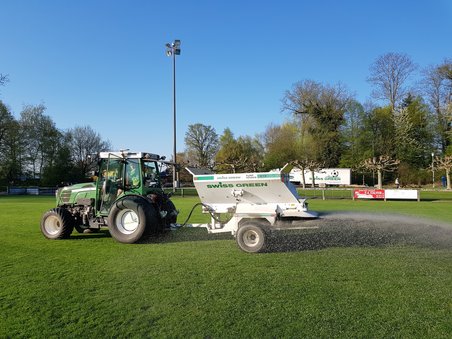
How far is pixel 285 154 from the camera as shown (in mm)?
49531

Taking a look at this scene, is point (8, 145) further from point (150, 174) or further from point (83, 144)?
point (150, 174)

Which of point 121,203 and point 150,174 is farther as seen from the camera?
point 150,174

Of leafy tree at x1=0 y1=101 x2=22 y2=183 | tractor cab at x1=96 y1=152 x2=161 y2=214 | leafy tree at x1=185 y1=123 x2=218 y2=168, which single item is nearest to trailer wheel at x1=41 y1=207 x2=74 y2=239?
tractor cab at x1=96 y1=152 x2=161 y2=214

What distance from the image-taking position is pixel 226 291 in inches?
211

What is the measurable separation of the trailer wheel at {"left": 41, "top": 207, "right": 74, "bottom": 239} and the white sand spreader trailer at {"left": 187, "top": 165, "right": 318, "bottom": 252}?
365cm

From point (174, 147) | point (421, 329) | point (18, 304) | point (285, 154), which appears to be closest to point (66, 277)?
point (18, 304)

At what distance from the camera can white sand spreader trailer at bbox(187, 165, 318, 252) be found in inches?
315

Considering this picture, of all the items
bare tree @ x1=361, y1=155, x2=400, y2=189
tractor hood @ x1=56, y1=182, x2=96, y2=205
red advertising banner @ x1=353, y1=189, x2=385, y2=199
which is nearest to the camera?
tractor hood @ x1=56, y1=182, x2=96, y2=205

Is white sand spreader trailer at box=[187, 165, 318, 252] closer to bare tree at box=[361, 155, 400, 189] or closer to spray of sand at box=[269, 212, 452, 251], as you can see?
spray of sand at box=[269, 212, 452, 251]

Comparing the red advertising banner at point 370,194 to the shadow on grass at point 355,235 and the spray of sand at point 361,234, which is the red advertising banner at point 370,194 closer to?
the shadow on grass at point 355,235

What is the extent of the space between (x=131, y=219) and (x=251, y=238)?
296 centimetres

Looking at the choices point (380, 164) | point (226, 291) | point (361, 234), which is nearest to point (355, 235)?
point (361, 234)

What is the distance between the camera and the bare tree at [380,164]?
156 ft

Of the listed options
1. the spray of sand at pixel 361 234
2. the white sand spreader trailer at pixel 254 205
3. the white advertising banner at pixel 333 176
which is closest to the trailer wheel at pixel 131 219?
the white sand spreader trailer at pixel 254 205
